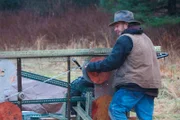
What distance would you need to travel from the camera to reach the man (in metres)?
4.71

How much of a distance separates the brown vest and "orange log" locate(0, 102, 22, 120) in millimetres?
965

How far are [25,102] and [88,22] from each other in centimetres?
1529

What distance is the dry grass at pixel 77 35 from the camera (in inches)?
424

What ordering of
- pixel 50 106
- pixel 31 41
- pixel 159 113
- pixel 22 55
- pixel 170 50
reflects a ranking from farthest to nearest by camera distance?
pixel 31 41 < pixel 170 50 < pixel 159 113 < pixel 50 106 < pixel 22 55

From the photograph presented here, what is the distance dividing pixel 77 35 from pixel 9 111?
1364 cm

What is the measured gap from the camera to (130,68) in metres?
4.72

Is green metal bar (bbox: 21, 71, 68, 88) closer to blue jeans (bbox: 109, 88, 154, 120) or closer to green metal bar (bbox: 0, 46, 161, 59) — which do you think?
green metal bar (bbox: 0, 46, 161, 59)

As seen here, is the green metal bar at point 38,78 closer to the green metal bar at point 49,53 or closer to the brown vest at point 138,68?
the green metal bar at point 49,53

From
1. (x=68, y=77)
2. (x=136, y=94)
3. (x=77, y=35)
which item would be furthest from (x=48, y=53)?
(x=77, y=35)

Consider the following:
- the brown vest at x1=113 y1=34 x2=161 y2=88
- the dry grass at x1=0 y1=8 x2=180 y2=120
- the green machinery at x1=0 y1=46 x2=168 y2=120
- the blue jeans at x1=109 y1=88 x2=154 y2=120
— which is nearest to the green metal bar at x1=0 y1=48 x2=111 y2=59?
the green machinery at x1=0 y1=46 x2=168 y2=120

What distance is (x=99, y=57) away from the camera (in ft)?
16.4

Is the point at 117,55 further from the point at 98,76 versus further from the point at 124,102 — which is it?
the point at 124,102

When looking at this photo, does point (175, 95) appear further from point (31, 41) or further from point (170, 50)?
point (31, 41)

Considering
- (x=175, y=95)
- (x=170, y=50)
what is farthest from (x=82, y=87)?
(x=170, y=50)
